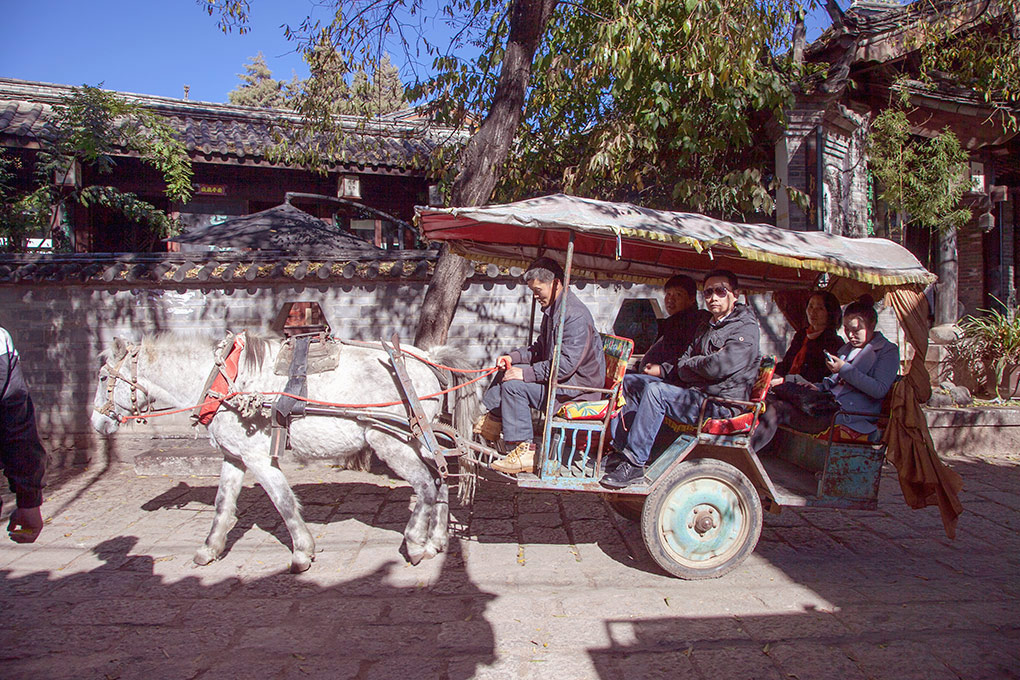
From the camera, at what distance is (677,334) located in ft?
15.8

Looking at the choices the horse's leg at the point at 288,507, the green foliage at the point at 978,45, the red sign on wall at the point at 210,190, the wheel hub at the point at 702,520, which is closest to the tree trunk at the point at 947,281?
the green foliage at the point at 978,45

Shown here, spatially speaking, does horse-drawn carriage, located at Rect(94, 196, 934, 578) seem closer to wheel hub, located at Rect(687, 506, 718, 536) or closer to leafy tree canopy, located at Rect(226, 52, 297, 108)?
wheel hub, located at Rect(687, 506, 718, 536)

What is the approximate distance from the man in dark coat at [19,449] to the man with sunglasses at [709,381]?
2.86 meters

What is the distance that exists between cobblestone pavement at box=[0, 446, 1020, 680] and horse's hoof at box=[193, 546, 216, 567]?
0.27 ft

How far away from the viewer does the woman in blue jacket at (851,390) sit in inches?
163

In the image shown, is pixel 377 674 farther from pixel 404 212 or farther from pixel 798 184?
pixel 404 212

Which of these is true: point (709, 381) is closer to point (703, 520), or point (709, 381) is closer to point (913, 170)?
point (703, 520)

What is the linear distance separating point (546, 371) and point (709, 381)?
107 centimetres

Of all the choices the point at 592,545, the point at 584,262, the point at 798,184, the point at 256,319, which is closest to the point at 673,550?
the point at 592,545

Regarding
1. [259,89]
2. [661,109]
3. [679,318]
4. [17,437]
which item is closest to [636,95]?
[661,109]

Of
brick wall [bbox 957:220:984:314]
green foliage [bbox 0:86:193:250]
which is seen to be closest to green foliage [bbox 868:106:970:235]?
brick wall [bbox 957:220:984:314]

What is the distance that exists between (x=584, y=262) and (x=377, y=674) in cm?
340

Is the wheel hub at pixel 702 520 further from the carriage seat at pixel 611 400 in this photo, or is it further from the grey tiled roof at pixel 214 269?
the grey tiled roof at pixel 214 269

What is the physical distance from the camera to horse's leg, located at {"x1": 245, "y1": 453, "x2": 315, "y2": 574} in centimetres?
412
